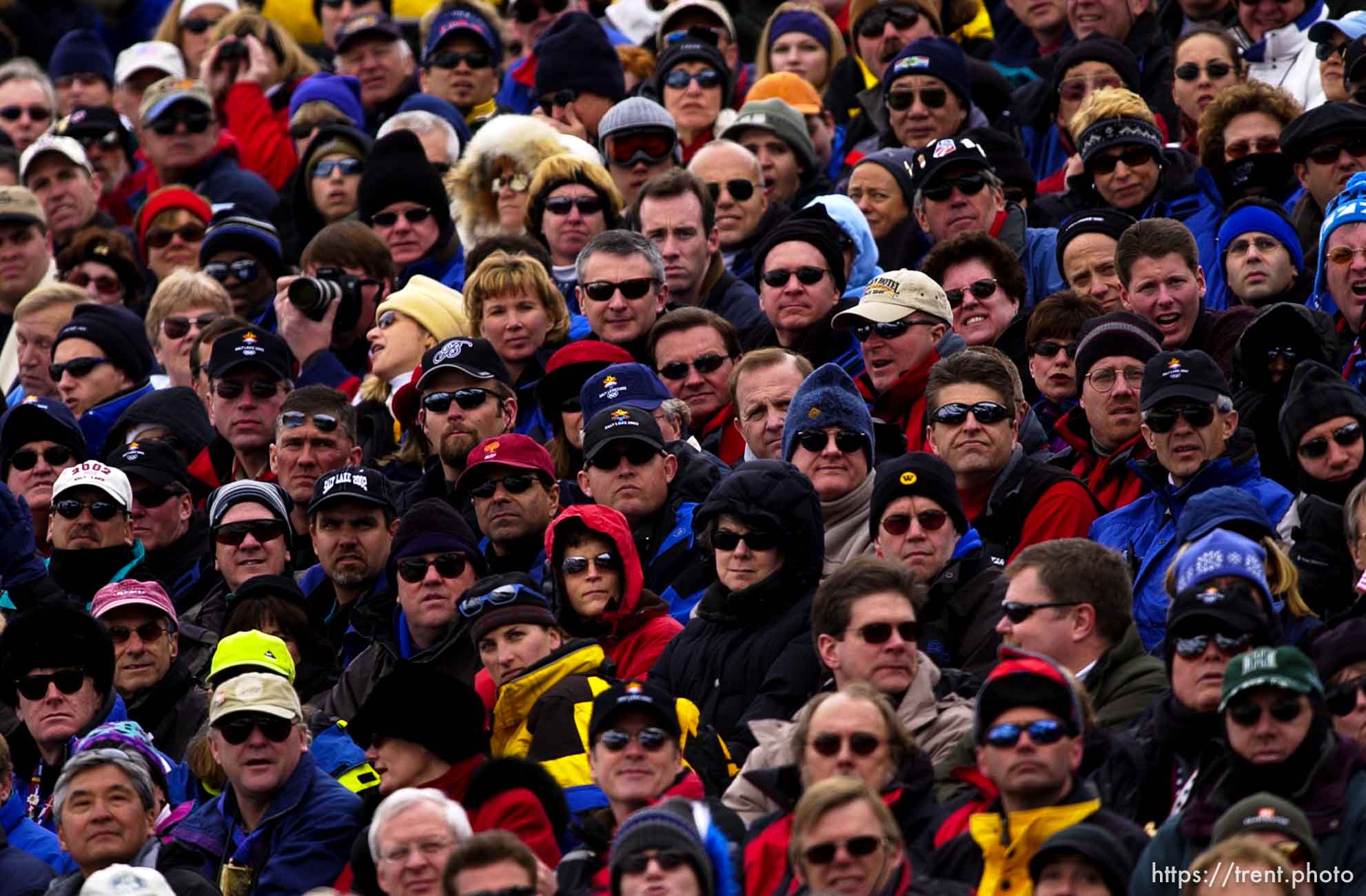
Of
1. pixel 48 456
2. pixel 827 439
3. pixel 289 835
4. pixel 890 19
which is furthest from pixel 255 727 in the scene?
pixel 890 19

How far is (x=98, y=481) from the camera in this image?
1427 centimetres

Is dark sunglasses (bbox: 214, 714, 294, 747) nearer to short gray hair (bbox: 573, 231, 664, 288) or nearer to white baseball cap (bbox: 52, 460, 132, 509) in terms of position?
white baseball cap (bbox: 52, 460, 132, 509)

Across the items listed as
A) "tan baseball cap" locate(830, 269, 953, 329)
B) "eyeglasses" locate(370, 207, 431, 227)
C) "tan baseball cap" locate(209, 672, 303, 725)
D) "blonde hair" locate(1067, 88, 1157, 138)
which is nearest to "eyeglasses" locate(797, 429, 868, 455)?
"tan baseball cap" locate(830, 269, 953, 329)

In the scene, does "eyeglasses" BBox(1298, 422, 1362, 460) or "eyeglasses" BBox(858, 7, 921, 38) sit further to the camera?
"eyeglasses" BBox(858, 7, 921, 38)

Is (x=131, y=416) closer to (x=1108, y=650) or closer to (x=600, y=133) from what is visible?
(x=600, y=133)

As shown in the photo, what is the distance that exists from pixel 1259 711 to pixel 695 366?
499cm

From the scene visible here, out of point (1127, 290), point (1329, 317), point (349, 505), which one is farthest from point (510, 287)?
point (1329, 317)

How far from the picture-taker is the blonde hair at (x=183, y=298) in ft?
54.3

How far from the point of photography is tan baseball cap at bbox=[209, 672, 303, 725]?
1161cm

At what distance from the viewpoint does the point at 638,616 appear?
476 inches

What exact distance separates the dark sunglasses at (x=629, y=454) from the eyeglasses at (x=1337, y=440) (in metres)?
2.62

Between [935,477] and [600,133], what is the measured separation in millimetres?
5847

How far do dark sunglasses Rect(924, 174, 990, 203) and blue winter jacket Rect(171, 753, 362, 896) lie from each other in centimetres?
466

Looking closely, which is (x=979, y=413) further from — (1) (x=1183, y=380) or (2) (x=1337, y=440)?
(2) (x=1337, y=440)
